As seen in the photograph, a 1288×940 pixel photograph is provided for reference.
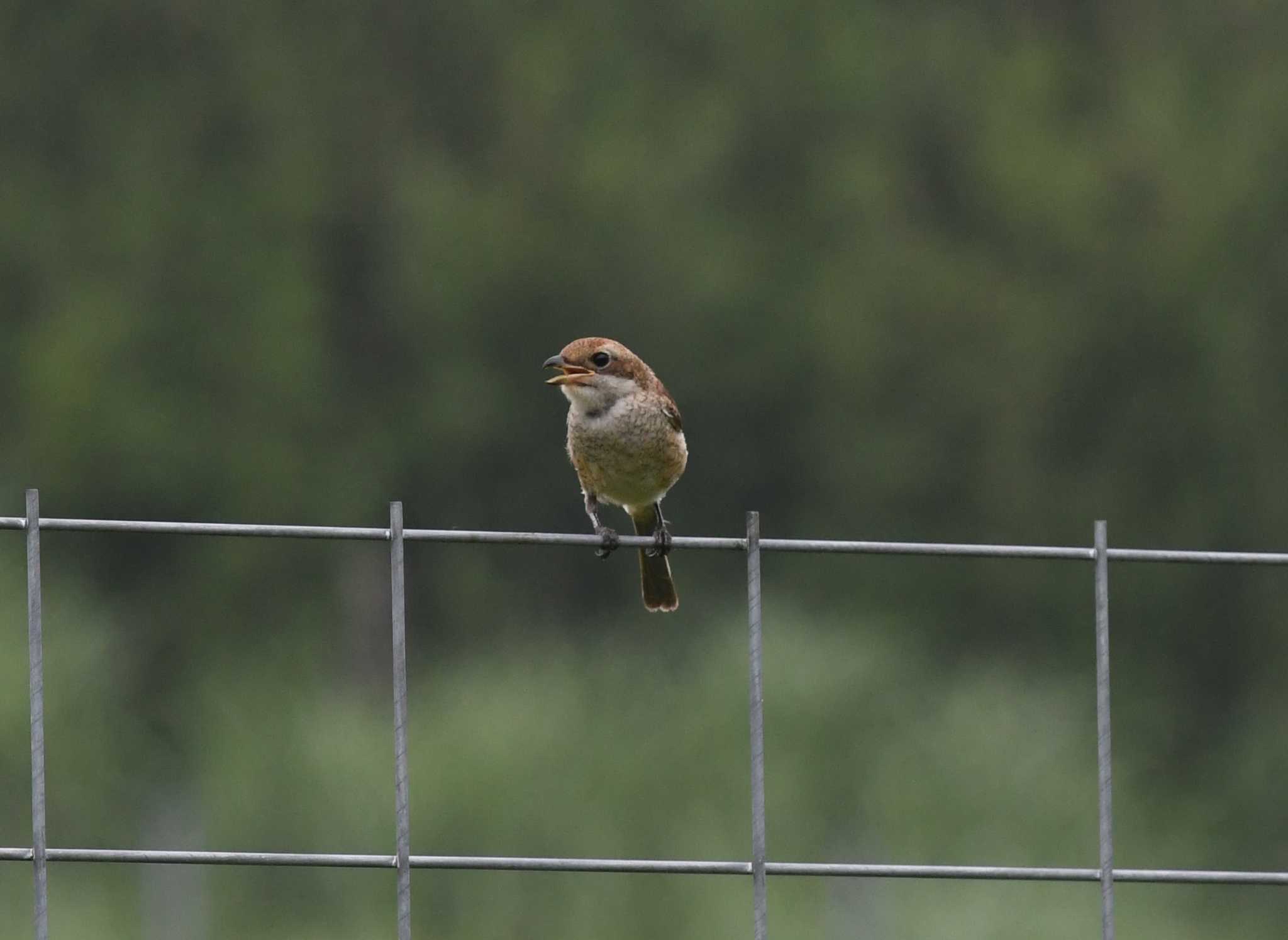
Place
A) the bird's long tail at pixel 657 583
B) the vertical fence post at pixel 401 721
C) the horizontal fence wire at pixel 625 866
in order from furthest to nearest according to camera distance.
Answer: the bird's long tail at pixel 657 583 < the vertical fence post at pixel 401 721 < the horizontal fence wire at pixel 625 866

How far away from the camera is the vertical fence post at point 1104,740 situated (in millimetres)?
4770

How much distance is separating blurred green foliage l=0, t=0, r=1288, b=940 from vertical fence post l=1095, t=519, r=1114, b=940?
847 inches

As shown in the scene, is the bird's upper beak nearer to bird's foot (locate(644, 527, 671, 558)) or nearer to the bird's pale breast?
the bird's pale breast

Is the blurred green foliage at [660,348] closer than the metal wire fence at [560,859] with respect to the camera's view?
No

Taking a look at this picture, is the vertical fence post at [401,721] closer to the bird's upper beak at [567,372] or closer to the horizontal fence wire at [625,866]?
the horizontal fence wire at [625,866]

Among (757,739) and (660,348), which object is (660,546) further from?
(660,348)

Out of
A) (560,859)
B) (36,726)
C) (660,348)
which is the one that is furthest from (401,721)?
(660,348)

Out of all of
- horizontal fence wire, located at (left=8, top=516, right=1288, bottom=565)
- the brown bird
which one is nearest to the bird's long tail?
the brown bird

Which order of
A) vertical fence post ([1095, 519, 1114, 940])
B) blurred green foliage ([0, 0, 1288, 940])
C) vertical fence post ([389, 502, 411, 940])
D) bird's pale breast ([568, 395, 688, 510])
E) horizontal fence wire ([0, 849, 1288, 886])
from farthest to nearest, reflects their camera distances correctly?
blurred green foliage ([0, 0, 1288, 940])
bird's pale breast ([568, 395, 688, 510])
vertical fence post ([1095, 519, 1114, 940])
vertical fence post ([389, 502, 411, 940])
horizontal fence wire ([0, 849, 1288, 886])

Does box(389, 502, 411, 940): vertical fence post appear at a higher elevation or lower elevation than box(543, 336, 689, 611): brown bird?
lower

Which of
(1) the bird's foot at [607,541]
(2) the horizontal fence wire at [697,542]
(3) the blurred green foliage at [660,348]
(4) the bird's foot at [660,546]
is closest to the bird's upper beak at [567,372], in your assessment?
(4) the bird's foot at [660,546]

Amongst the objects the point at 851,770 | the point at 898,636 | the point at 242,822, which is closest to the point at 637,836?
the point at 851,770

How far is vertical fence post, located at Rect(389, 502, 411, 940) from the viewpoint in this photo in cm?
463

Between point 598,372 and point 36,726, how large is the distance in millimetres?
3064
